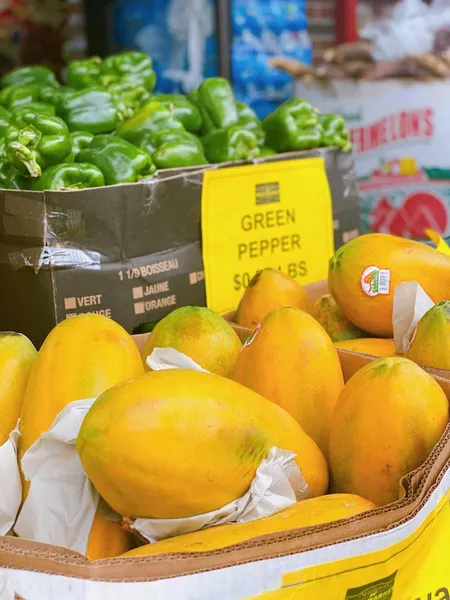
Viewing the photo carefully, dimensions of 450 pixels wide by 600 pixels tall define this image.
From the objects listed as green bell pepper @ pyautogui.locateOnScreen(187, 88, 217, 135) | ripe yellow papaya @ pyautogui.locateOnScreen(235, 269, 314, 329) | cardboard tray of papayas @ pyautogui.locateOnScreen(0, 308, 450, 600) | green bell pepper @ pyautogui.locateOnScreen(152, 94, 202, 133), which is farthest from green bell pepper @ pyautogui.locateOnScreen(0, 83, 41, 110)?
cardboard tray of papayas @ pyautogui.locateOnScreen(0, 308, 450, 600)

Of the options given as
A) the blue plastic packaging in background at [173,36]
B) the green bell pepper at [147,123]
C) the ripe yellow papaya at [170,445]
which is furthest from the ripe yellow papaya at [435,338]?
the blue plastic packaging in background at [173,36]

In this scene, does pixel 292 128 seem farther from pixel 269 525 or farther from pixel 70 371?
pixel 269 525

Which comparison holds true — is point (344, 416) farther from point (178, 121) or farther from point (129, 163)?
point (178, 121)

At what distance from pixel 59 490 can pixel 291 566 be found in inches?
10.5

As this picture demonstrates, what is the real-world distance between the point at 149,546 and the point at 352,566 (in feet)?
0.63

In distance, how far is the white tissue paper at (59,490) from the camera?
2.68 ft

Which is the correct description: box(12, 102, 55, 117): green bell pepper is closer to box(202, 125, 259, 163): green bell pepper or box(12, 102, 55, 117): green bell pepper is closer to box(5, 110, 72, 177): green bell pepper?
box(5, 110, 72, 177): green bell pepper

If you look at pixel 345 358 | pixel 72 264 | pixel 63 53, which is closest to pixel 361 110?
pixel 63 53

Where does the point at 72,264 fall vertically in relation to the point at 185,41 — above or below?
below

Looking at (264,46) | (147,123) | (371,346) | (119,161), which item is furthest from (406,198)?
(371,346)

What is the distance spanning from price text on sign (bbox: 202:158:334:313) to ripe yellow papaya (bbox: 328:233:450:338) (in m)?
0.67

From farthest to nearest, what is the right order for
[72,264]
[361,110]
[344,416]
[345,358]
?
[361,110] < [72,264] < [345,358] < [344,416]

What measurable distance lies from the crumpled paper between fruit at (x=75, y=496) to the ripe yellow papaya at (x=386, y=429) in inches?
3.1

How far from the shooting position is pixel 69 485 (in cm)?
83
